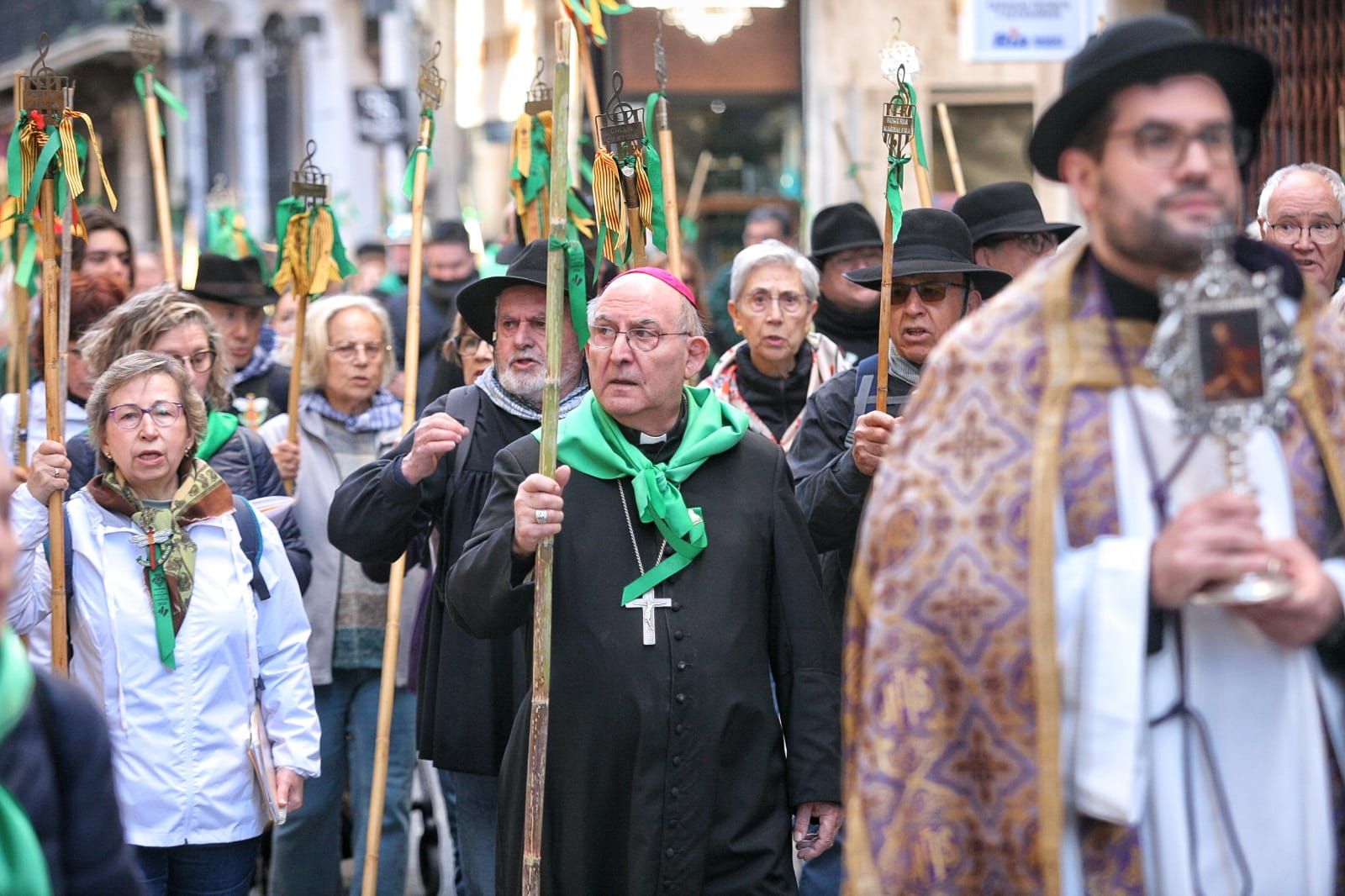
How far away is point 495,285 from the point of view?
19.2 ft

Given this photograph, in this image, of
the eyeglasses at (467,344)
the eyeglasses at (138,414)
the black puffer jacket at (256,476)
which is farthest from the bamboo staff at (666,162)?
the eyeglasses at (138,414)

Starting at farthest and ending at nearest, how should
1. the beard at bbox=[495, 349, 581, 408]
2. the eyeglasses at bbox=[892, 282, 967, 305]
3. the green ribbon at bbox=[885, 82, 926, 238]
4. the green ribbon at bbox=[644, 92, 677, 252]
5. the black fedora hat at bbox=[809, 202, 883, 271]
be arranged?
1. the black fedora hat at bbox=[809, 202, 883, 271]
2. the green ribbon at bbox=[644, 92, 677, 252]
3. the eyeglasses at bbox=[892, 282, 967, 305]
4. the beard at bbox=[495, 349, 581, 408]
5. the green ribbon at bbox=[885, 82, 926, 238]

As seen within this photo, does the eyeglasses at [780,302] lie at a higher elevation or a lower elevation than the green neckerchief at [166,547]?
higher

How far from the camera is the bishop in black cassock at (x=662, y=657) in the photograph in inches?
181

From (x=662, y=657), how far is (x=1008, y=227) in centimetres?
263

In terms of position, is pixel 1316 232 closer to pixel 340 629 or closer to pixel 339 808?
pixel 340 629

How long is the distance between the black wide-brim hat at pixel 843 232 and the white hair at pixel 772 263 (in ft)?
1.41

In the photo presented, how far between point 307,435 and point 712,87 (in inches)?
466

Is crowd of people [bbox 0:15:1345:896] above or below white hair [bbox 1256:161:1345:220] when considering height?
below

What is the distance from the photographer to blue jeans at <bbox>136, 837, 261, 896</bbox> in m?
5.14

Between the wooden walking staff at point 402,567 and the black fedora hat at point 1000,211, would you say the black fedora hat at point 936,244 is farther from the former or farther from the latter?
the wooden walking staff at point 402,567

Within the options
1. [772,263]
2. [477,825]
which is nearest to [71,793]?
[477,825]

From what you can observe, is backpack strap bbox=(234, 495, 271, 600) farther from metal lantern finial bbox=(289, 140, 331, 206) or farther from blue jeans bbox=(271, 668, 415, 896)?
metal lantern finial bbox=(289, 140, 331, 206)

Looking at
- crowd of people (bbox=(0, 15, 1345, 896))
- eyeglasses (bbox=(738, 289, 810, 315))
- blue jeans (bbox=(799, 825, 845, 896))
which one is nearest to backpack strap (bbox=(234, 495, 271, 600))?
crowd of people (bbox=(0, 15, 1345, 896))
